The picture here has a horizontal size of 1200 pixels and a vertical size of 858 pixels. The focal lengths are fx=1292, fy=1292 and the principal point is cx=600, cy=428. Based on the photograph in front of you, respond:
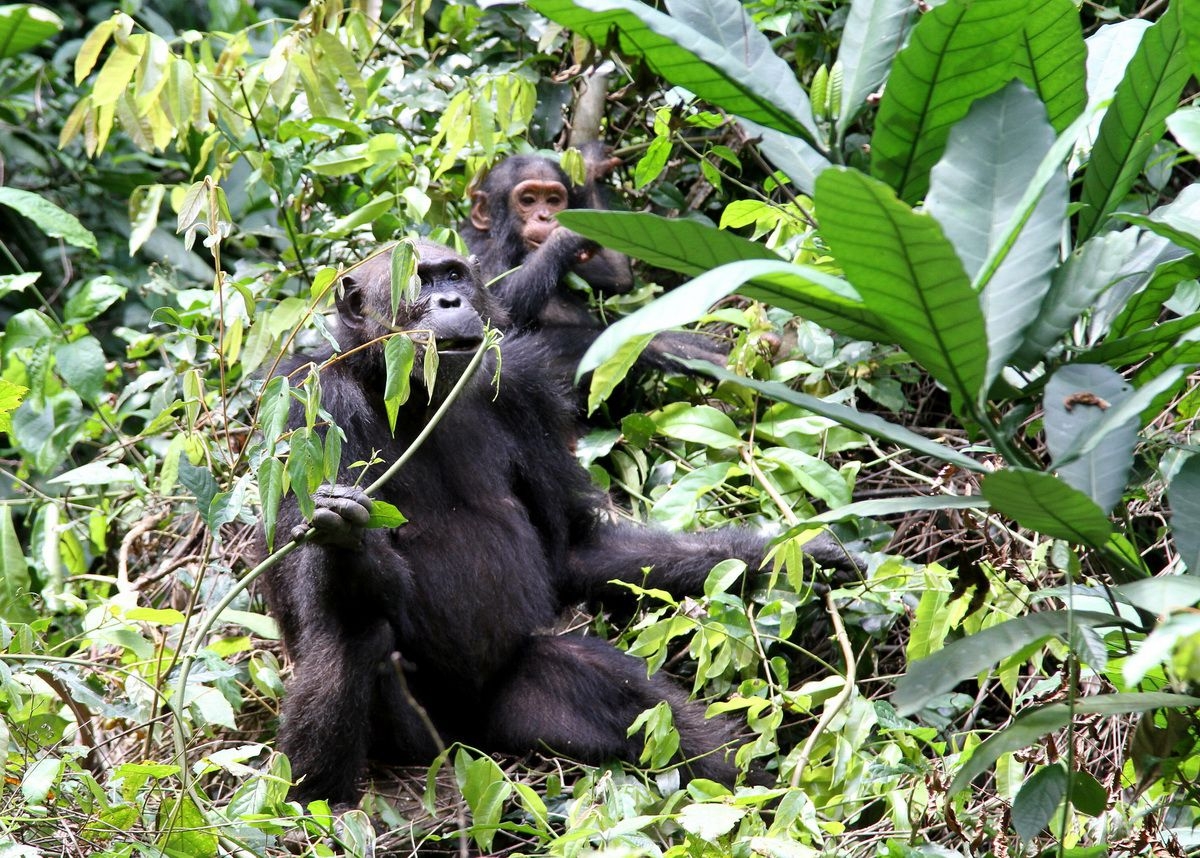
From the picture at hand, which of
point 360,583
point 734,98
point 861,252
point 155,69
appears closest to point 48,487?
point 155,69

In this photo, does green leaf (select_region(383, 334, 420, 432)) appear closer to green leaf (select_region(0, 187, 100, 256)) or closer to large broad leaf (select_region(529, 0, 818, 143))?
large broad leaf (select_region(529, 0, 818, 143))

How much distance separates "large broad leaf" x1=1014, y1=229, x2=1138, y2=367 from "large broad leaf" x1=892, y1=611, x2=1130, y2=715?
1.35ft

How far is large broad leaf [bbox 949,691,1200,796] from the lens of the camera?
2.01 meters

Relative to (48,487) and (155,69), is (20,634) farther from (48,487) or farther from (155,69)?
(48,487)

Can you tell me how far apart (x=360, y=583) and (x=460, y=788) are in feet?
2.01

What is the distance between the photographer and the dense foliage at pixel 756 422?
1903mm

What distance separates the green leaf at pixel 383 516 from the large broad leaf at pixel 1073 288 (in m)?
1.57

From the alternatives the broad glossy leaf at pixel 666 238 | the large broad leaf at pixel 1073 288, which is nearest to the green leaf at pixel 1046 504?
the large broad leaf at pixel 1073 288

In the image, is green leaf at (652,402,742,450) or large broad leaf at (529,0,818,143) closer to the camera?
large broad leaf at (529,0,818,143)

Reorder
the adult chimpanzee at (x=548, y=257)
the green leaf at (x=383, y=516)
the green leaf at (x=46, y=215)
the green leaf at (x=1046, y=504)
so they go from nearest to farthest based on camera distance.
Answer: the green leaf at (x=1046, y=504) < the green leaf at (x=383, y=516) < the green leaf at (x=46, y=215) < the adult chimpanzee at (x=548, y=257)

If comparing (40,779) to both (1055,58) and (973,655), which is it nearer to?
(973,655)

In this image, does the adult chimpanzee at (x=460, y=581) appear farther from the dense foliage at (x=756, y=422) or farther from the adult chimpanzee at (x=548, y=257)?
the adult chimpanzee at (x=548, y=257)

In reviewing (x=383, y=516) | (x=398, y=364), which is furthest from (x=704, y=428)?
(x=398, y=364)

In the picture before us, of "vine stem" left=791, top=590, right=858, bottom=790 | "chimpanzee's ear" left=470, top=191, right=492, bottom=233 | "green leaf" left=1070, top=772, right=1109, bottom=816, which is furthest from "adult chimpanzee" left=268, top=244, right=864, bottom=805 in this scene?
"green leaf" left=1070, top=772, right=1109, bottom=816
